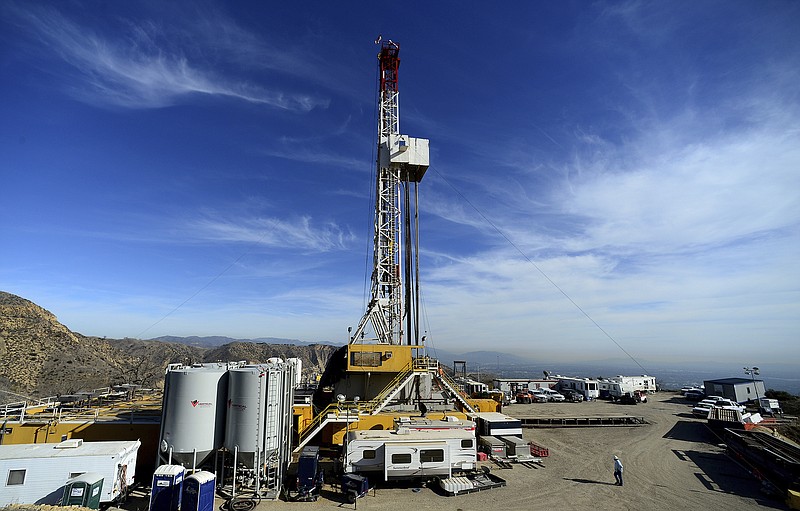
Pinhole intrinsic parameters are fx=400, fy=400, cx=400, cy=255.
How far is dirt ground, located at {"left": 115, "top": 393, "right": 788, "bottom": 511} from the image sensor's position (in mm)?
12727

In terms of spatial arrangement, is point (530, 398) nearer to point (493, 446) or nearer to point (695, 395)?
point (695, 395)

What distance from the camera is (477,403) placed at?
2119 centimetres

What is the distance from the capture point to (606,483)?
1486 cm

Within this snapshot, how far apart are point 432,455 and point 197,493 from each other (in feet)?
24.7

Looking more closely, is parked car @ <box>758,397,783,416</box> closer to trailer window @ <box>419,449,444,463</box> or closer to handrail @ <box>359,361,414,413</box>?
handrail @ <box>359,361,414,413</box>

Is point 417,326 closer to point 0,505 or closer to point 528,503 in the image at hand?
point 528,503

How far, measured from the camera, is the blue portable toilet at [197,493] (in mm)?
11242

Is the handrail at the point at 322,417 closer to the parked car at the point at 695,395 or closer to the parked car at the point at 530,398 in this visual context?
the parked car at the point at 530,398

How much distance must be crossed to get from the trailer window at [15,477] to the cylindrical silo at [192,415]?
3.46 meters

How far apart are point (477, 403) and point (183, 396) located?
1406 centimetres

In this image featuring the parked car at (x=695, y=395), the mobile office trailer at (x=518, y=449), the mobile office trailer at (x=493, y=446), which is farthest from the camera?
the parked car at (x=695, y=395)

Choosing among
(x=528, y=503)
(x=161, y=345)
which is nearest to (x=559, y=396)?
(x=528, y=503)

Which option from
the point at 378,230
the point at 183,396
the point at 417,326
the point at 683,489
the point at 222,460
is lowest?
the point at 683,489

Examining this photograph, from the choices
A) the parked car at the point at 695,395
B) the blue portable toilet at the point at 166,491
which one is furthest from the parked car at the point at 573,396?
the blue portable toilet at the point at 166,491
